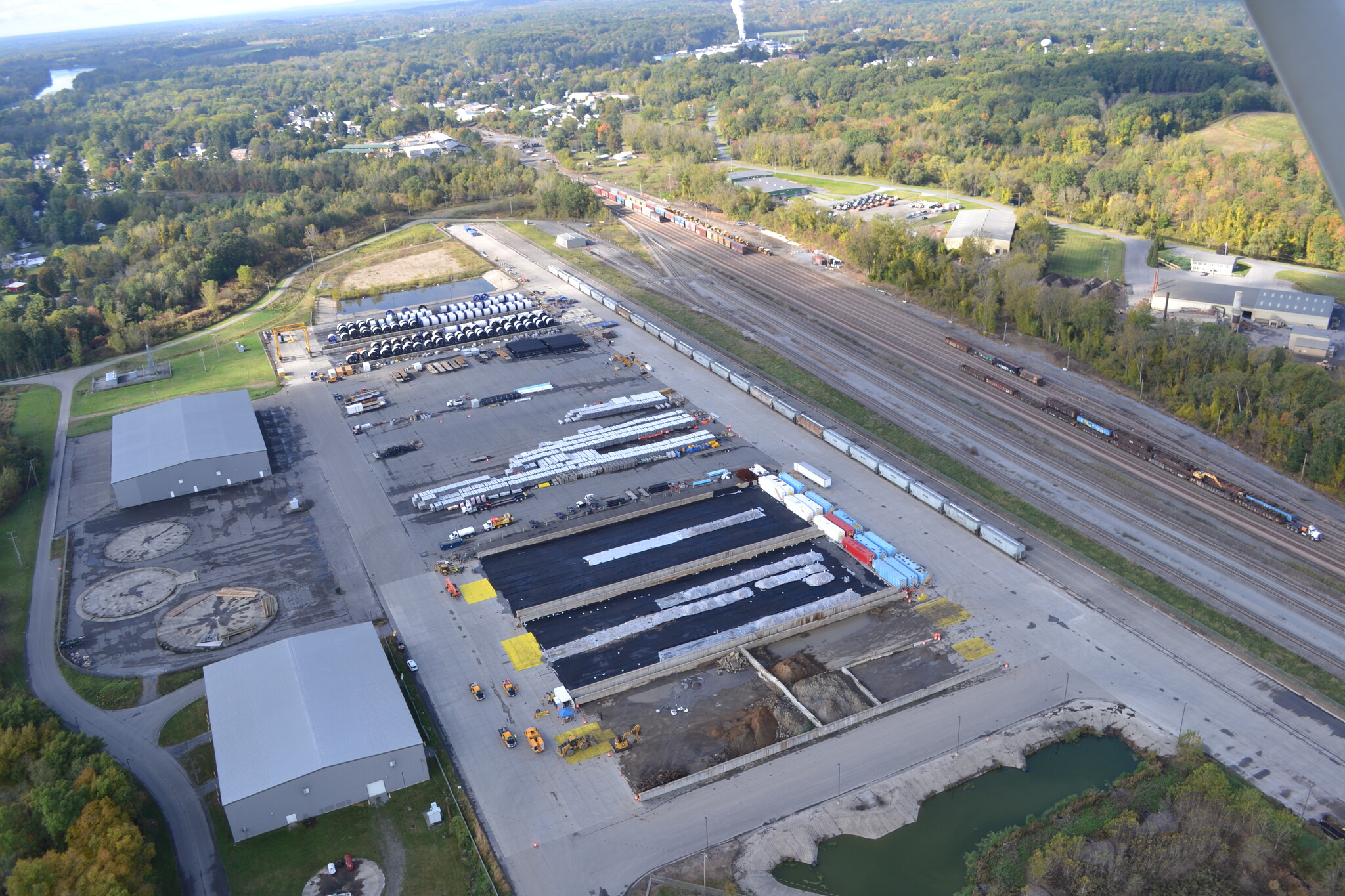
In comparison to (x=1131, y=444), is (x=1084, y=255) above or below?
above

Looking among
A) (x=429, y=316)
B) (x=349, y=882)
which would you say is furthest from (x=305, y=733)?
(x=429, y=316)

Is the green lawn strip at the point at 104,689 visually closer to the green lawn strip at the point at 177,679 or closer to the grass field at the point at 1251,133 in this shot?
the green lawn strip at the point at 177,679

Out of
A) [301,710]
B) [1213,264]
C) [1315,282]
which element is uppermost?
[1213,264]

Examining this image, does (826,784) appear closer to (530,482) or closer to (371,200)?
(530,482)

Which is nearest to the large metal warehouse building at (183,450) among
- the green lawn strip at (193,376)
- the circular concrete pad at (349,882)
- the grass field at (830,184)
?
the green lawn strip at (193,376)

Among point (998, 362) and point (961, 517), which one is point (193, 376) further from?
point (998, 362)

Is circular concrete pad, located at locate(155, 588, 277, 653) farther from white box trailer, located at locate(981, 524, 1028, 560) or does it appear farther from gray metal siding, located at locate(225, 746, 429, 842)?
white box trailer, located at locate(981, 524, 1028, 560)
